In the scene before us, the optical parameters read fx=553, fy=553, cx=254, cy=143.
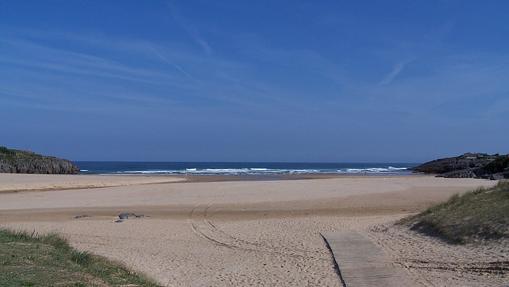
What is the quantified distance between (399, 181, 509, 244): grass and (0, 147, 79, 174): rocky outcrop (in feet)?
160

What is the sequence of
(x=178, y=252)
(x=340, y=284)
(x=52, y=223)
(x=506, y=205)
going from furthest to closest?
(x=52, y=223) < (x=178, y=252) < (x=506, y=205) < (x=340, y=284)

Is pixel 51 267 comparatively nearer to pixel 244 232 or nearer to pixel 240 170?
pixel 244 232

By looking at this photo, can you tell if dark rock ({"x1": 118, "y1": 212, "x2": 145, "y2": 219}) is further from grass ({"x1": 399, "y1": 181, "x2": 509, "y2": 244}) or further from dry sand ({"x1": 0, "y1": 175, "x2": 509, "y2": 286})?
grass ({"x1": 399, "y1": 181, "x2": 509, "y2": 244})

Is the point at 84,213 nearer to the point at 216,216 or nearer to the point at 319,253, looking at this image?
the point at 216,216

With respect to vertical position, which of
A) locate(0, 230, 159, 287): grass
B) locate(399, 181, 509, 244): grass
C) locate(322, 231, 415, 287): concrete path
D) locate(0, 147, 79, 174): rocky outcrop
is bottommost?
locate(322, 231, 415, 287): concrete path

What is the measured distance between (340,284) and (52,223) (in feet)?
40.2

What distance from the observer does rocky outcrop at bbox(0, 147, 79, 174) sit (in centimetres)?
5672

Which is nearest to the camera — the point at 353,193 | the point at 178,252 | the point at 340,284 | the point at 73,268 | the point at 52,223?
the point at 73,268

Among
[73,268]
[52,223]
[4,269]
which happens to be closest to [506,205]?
[73,268]

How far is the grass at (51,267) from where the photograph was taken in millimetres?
7305

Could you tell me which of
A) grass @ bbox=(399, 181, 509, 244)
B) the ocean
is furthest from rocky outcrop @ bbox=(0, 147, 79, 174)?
grass @ bbox=(399, 181, 509, 244)

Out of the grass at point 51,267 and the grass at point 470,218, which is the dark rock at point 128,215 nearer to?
the grass at point 51,267

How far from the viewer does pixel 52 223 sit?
744 inches

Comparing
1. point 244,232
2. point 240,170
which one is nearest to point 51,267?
point 244,232
